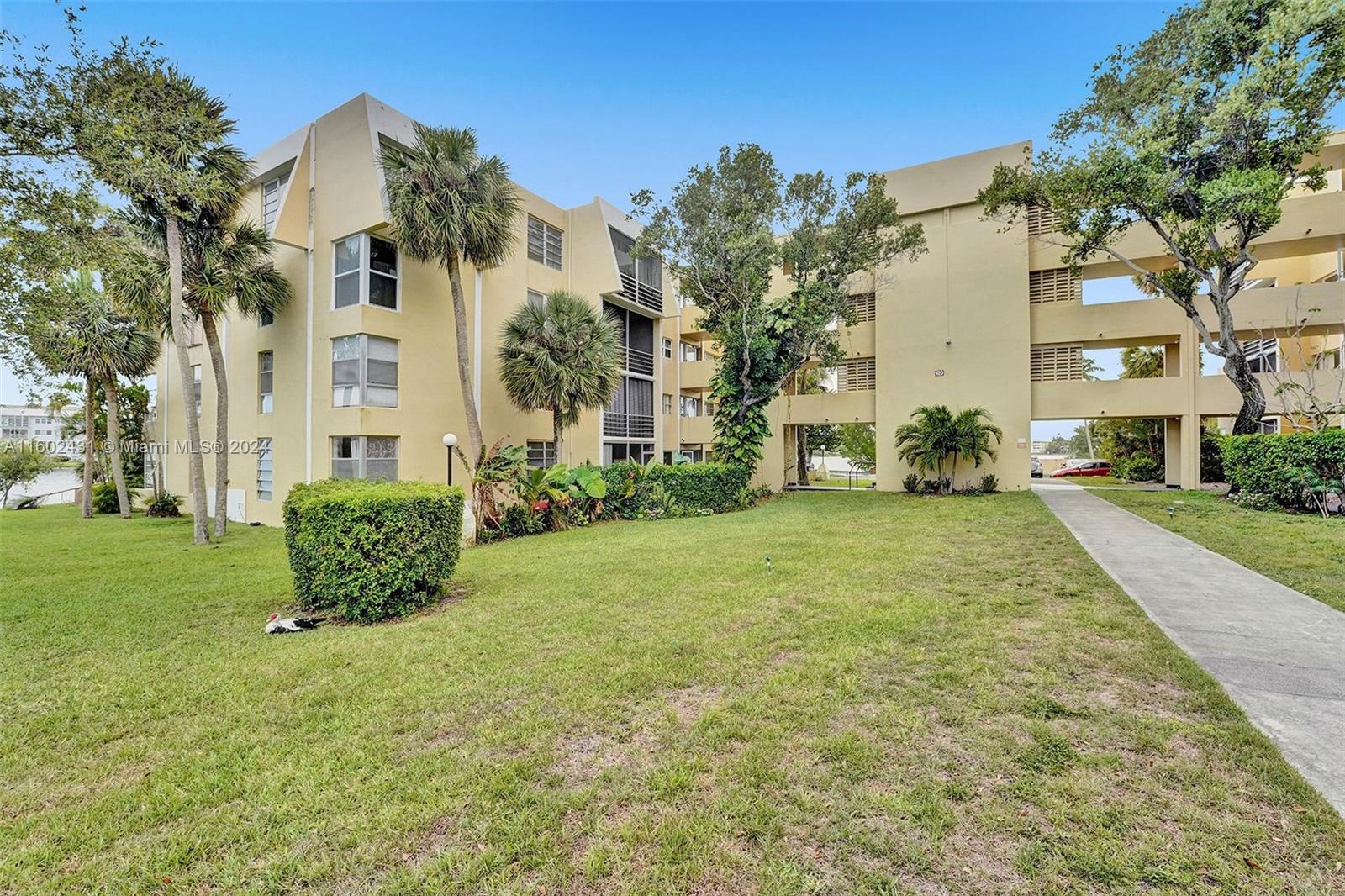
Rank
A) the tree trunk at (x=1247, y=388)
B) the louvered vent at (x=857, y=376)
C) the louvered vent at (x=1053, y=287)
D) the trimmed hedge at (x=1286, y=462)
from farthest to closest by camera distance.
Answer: the louvered vent at (x=857, y=376) < the louvered vent at (x=1053, y=287) < the tree trunk at (x=1247, y=388) < the trimmed hedge at (x=1286, y=462)

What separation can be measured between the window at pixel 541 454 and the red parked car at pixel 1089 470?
28.4m

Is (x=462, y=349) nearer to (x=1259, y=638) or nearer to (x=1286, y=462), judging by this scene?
(x=1259, y=638)

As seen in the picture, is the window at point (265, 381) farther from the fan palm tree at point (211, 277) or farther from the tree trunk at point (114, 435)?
the tree trunk at point (114, 435)

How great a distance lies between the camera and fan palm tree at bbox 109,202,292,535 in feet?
39.9

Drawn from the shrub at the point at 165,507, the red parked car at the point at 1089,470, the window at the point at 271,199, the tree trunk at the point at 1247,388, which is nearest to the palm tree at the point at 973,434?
the tree trunk at the point at 1247,388

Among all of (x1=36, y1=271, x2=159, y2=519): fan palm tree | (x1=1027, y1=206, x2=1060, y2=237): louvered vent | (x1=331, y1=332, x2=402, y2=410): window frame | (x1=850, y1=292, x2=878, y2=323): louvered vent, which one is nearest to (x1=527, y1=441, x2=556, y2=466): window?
(x1=331, y1=332, x2=402, y2=410): window frame

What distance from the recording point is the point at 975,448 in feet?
57.7

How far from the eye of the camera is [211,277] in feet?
41.3

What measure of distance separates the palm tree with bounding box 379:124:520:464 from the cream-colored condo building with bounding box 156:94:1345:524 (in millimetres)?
838

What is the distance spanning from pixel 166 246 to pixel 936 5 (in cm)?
1731

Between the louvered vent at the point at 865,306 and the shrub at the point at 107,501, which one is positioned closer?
the shrub at the point at 107,501

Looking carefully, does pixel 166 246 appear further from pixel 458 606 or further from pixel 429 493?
pixel 458 606

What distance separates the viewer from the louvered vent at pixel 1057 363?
18188mm

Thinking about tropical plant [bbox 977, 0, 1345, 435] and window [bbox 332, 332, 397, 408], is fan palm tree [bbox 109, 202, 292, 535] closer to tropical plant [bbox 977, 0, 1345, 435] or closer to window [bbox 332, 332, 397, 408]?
window [bbox 332, 332, 397, 408]
